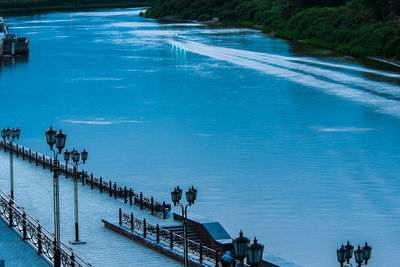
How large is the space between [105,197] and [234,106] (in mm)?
20898

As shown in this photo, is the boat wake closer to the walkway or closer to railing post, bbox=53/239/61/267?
the walkway

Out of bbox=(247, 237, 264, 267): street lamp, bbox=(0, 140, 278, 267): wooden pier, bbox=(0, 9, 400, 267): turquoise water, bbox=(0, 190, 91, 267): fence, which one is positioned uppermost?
bbox=(247, 237, 264, 267): street lamp

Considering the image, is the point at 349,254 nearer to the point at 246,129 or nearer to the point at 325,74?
the point at 246,129

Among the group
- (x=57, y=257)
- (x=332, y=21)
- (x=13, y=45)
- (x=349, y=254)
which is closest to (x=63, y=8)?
(x=13, y=45)

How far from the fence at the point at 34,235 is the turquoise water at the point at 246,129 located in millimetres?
4066

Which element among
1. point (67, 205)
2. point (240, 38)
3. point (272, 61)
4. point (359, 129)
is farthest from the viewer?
point (240, 38)

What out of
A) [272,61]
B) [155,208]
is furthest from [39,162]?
[272,61]

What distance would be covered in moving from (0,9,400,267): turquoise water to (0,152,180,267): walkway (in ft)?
9.52

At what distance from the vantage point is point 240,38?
79875 mm

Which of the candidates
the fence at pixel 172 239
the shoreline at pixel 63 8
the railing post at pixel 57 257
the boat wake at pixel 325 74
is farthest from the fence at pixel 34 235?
the shoreline at pixel 63 8

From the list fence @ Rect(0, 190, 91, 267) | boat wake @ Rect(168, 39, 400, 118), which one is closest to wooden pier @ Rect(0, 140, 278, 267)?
fence @ Rect(0, 190, 91, 267)

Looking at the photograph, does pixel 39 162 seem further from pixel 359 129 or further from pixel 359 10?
pixel 359 10

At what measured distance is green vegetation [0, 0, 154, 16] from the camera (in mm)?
143125

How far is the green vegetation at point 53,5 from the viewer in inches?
5635
